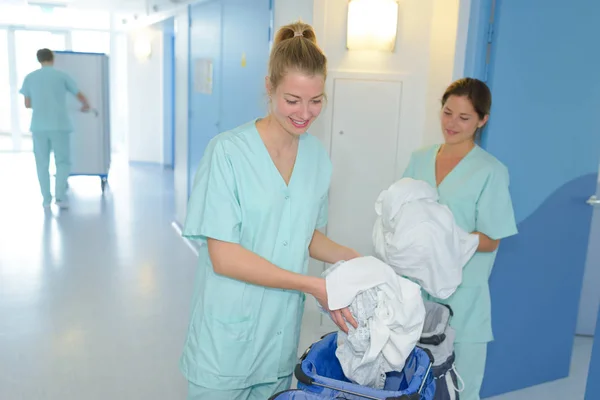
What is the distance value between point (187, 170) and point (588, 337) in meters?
3.55

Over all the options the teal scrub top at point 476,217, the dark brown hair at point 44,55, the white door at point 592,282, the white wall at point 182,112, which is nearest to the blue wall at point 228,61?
the white wall at point 182,112

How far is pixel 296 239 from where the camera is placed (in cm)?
150

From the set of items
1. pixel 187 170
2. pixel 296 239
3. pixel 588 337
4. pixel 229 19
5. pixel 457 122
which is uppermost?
pixel 229 19

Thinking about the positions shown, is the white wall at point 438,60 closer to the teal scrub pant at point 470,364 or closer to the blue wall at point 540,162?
the blue wall at point 540,162

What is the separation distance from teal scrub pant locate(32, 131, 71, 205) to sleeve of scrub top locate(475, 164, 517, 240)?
207 inches

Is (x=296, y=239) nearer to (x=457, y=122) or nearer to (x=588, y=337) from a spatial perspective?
(x=457, y=122)

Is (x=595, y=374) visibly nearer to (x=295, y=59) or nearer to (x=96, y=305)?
(x=295, y=59)

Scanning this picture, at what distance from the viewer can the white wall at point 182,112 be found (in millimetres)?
5320

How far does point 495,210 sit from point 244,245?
110 cm

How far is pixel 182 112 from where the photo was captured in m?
5.54

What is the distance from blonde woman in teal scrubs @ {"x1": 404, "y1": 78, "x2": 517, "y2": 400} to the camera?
6.91 feet

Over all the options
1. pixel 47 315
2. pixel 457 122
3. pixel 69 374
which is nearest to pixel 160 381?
pixel 69 374

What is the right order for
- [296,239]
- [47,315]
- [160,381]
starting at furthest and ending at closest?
[47,315] < [160,381] < [296,239]

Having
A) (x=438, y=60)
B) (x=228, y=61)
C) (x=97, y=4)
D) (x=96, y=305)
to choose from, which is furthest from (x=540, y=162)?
(x=97, y=4)
